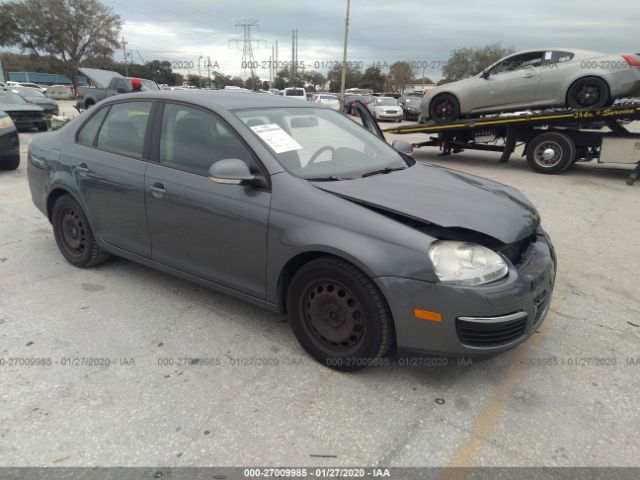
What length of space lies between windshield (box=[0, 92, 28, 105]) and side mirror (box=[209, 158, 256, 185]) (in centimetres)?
1479

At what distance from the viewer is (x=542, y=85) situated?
10.0 metres

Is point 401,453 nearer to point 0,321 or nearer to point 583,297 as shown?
point 583,297

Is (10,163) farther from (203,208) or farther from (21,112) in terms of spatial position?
(203,208)

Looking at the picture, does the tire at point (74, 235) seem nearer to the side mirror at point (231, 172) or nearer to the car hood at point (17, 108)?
the side mirror at point (231, 172)

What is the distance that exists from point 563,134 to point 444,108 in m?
2.89

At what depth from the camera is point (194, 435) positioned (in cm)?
225

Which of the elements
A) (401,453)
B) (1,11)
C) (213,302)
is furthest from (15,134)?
(1,11)

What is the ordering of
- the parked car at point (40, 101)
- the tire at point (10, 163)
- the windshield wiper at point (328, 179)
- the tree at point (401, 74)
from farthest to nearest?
the tree at point (401, 74), the parked car at point (40, 101), the tire at point (10, 163), the windshield wiper at point (328, 179)

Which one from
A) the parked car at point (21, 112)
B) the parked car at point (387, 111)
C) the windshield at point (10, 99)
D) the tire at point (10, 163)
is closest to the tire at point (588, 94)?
the tire at point (10, 163)

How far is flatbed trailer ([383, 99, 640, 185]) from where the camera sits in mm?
9133

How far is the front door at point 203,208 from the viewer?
2.91 metres

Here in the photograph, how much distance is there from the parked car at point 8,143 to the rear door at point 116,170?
558 cm

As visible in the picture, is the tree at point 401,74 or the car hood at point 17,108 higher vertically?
the tree at point 401,74

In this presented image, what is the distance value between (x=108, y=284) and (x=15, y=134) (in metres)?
6.43
